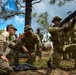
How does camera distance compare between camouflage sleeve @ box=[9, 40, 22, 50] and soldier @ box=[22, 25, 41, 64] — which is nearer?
camouflage sleeve @ box=[9, 40, 22, 50]

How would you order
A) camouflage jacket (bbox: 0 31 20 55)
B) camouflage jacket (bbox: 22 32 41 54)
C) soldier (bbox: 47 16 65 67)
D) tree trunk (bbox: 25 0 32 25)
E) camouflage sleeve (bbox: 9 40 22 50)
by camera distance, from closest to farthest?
camouflage jacket (bbox: 0 31 20 55) < soldier (bbox: 47 16 65 67) < camouflage sleeve (bbox: 9 40 22 50) < camouflage jacket (bbox: 22 32 41 54) < tree trunk (bbox: 25 0 32 25)

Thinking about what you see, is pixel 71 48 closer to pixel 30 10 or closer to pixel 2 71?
pixel 2 71

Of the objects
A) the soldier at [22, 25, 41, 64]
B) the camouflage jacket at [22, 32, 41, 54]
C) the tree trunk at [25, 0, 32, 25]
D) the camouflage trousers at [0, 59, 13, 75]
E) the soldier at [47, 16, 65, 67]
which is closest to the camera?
the camouflage trousers at [0, 59, 13, 75]

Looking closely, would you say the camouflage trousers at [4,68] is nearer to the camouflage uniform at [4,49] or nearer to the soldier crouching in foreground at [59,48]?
the camouflage uniform at [4,49]

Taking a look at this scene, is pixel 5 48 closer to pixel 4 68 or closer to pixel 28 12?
pixel 4 68

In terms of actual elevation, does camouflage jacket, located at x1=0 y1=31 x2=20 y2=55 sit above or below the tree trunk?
below

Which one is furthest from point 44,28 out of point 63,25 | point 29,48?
point 63,25

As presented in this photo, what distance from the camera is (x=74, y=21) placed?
26.1 ft

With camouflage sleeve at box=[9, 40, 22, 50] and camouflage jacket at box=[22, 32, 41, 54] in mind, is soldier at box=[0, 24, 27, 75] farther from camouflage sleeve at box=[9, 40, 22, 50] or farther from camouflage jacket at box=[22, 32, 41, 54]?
camouflage jacket at box=[22, 32, 41, 54]

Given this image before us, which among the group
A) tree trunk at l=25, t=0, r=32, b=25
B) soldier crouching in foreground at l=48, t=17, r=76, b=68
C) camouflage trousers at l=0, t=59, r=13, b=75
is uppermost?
tree trunk at l=25, t=0, r=32, b=25

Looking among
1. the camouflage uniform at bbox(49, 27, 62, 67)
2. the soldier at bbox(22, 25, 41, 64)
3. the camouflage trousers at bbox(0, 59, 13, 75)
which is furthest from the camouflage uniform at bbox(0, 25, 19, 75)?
the camouflage uniform at bbox(49, 27, 62, 67)

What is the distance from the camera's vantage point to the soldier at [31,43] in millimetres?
9078

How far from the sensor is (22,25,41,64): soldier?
9078 mm

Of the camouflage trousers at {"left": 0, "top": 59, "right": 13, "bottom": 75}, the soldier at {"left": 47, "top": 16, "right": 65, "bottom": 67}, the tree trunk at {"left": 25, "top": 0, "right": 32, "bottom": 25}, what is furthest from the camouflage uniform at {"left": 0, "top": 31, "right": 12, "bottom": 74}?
the tree trunk at {"left": 25, "top": 0, "right": 32, "bottom": 25}
